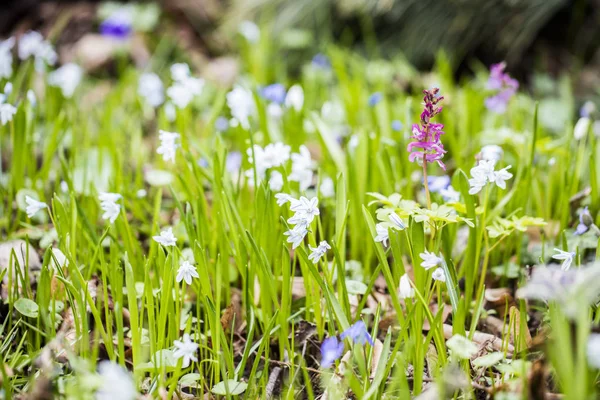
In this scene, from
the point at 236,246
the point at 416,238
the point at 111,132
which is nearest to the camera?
the point at 416,238

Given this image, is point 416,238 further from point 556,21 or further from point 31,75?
point 556,21

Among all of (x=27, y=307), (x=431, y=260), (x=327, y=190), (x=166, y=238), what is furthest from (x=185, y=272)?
(x=327, y=190)

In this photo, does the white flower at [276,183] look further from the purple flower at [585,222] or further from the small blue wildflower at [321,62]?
the small blue wildflower at [321,62]

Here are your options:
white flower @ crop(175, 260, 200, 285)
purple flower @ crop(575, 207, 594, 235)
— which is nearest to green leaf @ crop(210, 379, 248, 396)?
white flower @ crop(175, 260, 200, 285)

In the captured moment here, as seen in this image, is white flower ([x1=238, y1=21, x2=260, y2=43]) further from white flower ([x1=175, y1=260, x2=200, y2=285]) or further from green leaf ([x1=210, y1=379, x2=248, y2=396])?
green leaf ([x1=210, y1=379, x2=248, y2=396])

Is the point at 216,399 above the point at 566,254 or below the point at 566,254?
below

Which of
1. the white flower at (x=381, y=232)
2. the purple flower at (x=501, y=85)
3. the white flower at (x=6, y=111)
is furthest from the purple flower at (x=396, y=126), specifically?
the white flower at (x=6, y=111)

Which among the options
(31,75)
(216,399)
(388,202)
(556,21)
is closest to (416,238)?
(388,202)

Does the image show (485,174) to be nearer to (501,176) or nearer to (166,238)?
(501,176)
